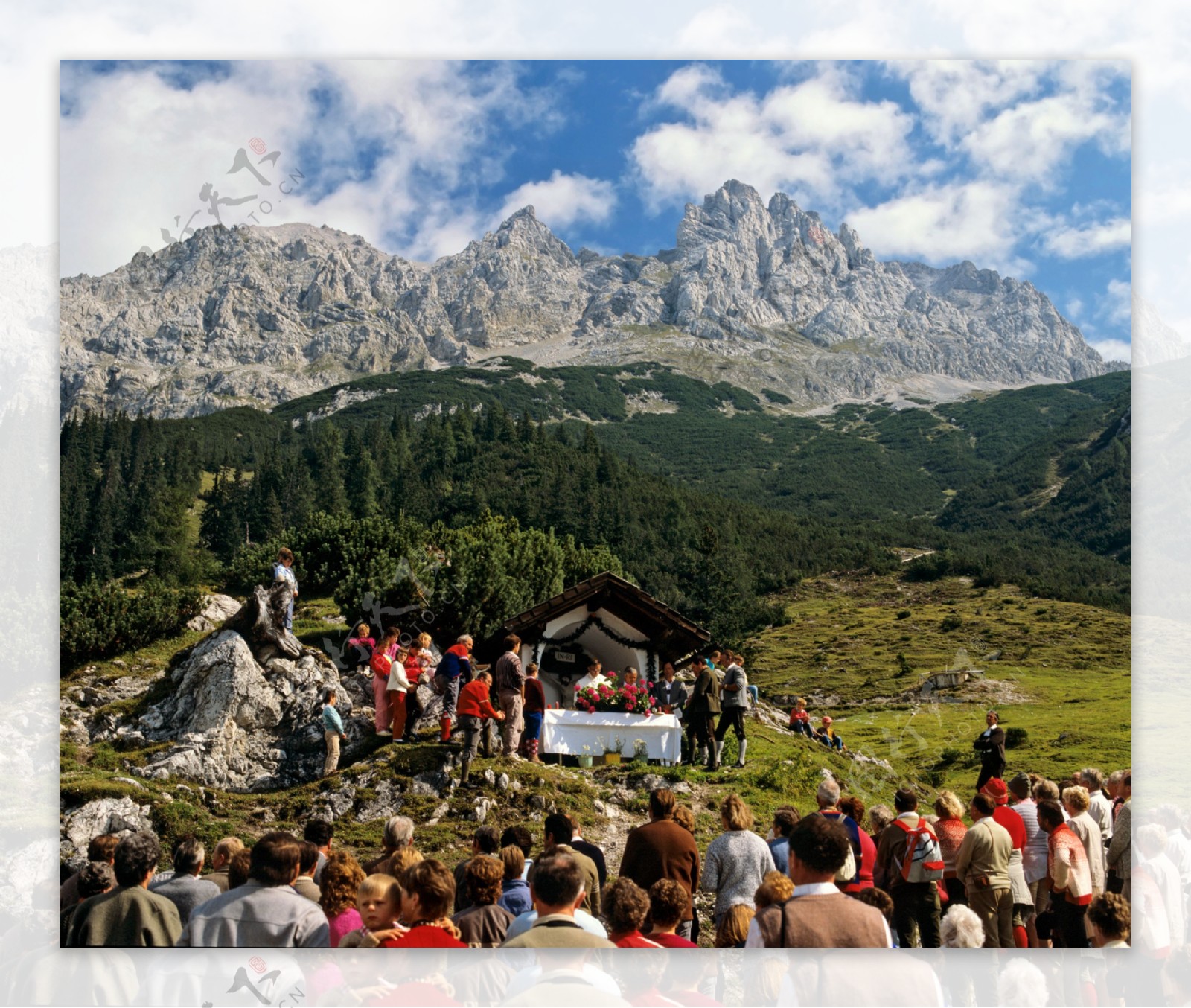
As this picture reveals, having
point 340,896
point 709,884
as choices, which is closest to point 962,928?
point 709,884

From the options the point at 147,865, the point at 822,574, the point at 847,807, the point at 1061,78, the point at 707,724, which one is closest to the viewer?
the point at 147,865

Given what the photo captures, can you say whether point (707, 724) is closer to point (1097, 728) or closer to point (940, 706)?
point (1097, 728)

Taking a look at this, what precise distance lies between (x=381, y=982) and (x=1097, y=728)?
20.7 metres

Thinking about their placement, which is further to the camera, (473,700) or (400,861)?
(473,700)

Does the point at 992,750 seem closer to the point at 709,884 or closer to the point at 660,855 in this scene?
the point at 709,884

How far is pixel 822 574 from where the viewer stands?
7231cm

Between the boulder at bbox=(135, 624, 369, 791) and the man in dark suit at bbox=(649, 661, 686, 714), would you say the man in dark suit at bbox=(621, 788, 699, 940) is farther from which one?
the boulder at bbox=(135, 624, 369, 791)

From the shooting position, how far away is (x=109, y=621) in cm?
1867

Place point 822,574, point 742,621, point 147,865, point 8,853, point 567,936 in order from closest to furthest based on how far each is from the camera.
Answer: point 567,936, point 147,865, point 8,853, point 742,621, point 822,574

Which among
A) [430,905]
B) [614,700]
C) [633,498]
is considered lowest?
[614,700]

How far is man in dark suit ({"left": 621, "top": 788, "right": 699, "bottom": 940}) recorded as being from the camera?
7.35 meters

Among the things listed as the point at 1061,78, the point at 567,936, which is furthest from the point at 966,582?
Result: the point at 567,936

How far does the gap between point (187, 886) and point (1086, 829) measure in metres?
7.48

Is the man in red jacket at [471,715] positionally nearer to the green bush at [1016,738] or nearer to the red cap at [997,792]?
the red cap at [997,792]
